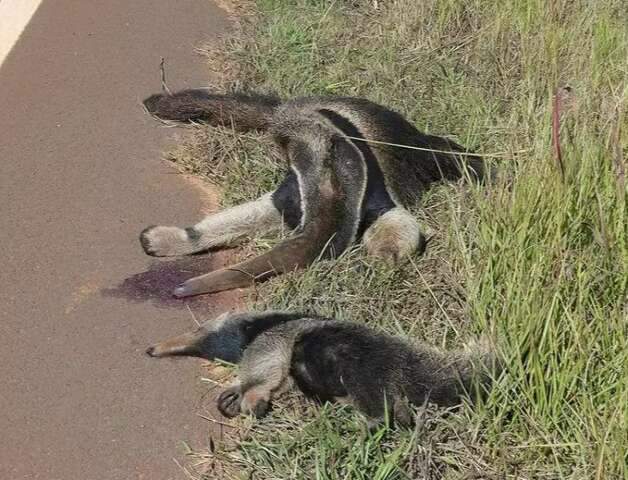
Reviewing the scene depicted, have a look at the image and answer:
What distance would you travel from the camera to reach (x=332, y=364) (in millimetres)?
3166

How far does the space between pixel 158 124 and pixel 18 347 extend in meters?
2.07

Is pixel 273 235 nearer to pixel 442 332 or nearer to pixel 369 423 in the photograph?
pixel 442 332

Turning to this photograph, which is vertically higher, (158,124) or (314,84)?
(314,84)

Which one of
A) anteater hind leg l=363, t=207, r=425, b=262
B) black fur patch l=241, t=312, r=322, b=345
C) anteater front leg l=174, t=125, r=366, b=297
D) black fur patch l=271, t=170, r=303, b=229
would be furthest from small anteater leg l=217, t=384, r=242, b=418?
black fur patch l=271, t=170, r=303, b=229

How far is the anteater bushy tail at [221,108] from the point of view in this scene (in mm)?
5016

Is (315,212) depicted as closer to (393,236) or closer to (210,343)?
(393,236)

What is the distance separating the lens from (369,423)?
118 inches

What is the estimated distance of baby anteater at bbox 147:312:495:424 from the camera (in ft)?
10.0

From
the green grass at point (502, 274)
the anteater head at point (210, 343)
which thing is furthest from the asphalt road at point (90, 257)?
the green grass at point (502, 274)

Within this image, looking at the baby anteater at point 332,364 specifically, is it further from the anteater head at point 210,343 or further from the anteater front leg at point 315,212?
the anteater front leg at point 315,212

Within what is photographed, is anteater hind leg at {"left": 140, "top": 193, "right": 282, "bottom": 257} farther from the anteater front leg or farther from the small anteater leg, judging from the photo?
the small anteater leg

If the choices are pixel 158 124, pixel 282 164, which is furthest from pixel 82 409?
pixel 158 124

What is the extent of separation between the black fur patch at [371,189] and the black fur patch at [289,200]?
34 cm

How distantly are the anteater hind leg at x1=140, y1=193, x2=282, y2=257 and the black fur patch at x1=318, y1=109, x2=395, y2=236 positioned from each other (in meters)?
0.47
